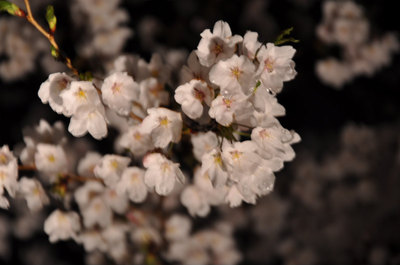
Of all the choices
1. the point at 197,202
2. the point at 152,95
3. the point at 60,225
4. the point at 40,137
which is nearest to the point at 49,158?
the point at 40,137

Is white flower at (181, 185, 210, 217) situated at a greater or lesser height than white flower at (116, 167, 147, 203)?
lesser

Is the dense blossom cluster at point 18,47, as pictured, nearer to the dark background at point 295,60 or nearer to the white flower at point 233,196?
the dark background at point 295,60

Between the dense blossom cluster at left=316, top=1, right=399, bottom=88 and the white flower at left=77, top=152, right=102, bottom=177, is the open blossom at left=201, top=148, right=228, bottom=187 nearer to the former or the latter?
the white flower at left=77, top=152, right=102, bottom=177

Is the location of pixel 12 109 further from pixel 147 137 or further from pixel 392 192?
pixel 392 192

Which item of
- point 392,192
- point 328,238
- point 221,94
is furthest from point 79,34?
point 392,192

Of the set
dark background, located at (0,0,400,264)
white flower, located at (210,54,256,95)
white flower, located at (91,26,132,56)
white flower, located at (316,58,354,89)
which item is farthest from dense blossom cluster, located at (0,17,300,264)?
white flower, located at (316,58,354,89)

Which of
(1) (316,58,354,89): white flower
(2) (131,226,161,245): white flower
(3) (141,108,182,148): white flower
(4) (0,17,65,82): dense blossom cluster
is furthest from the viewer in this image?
(1) (316,58,354,89): white flower

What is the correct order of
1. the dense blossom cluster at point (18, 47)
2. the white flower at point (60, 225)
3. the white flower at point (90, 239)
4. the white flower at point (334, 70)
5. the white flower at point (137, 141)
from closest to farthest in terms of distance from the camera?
the white flower at point (137, 141)
the white flower at point (60, 225)
the white flower at point (90, 239)
the dense blossom cluster at point (18, 47)
the white flower at point (334, 70)

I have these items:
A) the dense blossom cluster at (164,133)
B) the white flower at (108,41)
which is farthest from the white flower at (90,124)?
the white flower at (108,41)
